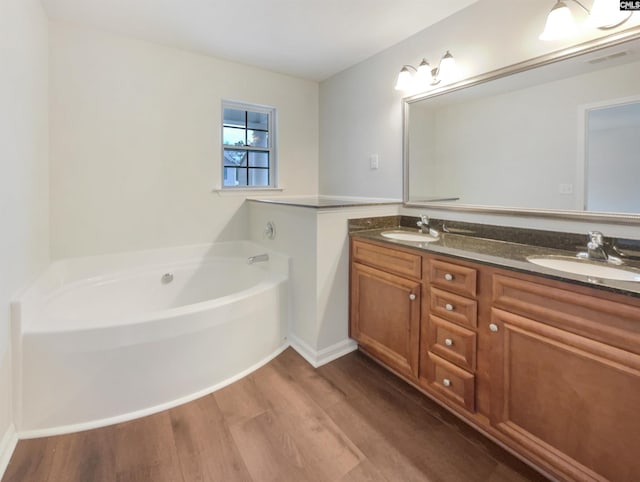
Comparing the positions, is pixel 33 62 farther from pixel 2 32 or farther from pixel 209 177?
pixel 209 177

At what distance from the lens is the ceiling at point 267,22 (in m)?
1.94

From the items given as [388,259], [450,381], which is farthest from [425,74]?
[450,381]

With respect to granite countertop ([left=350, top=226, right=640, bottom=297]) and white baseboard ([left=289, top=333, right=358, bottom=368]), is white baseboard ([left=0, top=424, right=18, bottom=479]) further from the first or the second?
granite countertop ([left=350, top=226, right=640, bottom=297])

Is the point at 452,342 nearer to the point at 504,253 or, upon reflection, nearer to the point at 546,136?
the point at 504,253

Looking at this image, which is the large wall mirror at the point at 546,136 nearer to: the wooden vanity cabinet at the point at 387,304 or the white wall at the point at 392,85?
the white wall at the point at 392,85

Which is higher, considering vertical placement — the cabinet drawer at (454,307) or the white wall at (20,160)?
the white wall at (20,160)

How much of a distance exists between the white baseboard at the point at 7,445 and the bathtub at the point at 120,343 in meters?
0.05

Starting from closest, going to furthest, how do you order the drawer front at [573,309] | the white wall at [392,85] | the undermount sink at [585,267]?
1. the drawer front at [573,309]
2. the undermount sink at [585,267]
3. the white wall at [392,85]

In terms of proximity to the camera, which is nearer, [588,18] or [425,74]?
Answer: [588,18]

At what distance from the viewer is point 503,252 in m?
1.51

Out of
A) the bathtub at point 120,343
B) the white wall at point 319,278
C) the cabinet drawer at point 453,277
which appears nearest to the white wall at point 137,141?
the bathtub at point 120,343

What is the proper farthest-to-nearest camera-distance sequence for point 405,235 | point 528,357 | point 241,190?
point 241,190, point 405,235, point 528,357

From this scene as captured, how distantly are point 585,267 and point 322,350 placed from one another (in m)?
1.47

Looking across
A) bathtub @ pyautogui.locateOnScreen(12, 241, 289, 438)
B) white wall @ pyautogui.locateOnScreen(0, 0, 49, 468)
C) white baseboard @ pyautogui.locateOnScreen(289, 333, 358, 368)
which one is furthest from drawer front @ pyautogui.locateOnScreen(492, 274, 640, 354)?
white wall @ pyautogui.locateOnScreen(0, 0, 49, 468)
